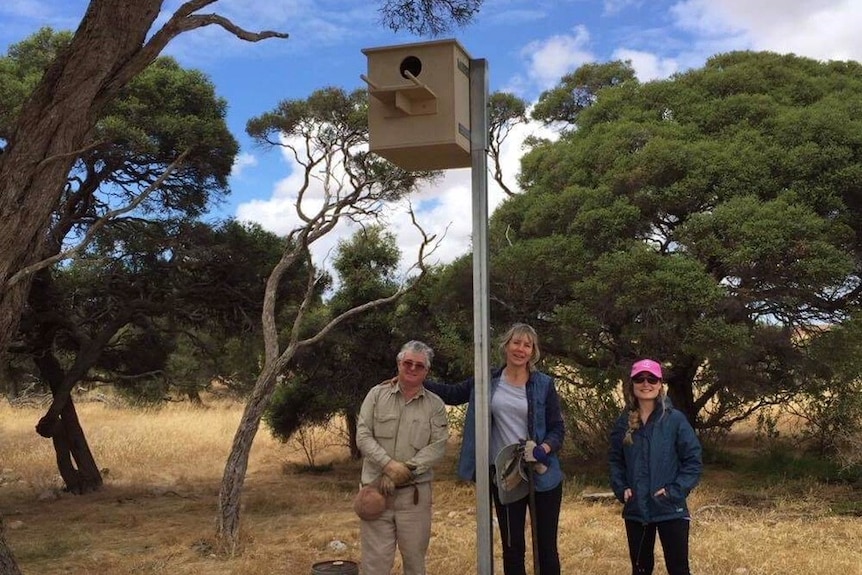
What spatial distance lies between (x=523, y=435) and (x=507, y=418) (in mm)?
100

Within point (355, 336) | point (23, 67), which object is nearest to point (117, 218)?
point (23, 67)

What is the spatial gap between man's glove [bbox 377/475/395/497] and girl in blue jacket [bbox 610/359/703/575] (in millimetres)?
985

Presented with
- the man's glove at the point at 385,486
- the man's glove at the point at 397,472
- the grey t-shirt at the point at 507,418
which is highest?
the grey t-shirt at the point at 507,418

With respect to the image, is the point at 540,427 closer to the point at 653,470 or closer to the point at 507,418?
the point at 507,418

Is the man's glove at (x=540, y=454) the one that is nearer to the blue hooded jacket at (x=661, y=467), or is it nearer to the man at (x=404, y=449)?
the blue hooded jacket at (x=661, y=467)

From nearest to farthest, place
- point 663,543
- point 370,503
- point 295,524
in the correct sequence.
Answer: point 663,543
point 370,503
point 295,524

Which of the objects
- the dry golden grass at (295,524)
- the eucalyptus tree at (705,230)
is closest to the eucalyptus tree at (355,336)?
the dry golden grass at (295,524)

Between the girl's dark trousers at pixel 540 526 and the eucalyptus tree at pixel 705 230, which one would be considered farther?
the eucalyptus tree at pixel 705 230

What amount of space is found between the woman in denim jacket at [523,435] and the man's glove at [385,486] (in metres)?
0.33

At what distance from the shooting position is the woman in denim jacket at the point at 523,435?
3.41 metres

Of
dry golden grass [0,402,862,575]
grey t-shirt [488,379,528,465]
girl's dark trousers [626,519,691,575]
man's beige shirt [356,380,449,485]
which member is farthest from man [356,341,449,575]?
dry golden grass [0,402,862,575]

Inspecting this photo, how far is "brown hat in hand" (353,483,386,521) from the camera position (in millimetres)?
3539

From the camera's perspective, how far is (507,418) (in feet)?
11.3

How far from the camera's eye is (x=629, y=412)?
356cm
